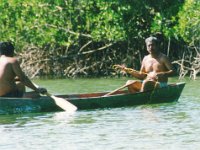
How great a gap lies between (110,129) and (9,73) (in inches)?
87.4

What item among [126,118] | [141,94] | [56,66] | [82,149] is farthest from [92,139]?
[56,66]

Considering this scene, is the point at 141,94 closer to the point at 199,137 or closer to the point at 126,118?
the point at 126,118

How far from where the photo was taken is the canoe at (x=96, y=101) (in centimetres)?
1186

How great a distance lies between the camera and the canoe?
→ 11859 mm

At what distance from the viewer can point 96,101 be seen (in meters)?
12.5

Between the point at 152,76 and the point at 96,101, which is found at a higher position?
the point at 152,76

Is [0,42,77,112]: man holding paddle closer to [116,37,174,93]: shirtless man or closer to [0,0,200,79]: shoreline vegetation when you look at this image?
[116,37,174,93]: shirtless man

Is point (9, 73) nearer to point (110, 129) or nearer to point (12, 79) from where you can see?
point (12, 79)

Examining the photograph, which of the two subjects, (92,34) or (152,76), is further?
(92,34)

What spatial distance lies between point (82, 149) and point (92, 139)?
0.62 metres

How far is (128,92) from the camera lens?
13852 millimetres

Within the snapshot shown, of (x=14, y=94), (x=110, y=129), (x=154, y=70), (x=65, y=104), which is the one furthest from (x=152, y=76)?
(x=110, y=129)

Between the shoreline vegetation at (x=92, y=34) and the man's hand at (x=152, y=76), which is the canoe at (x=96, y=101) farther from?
the shoreline vegetation at (x=92, y=34)

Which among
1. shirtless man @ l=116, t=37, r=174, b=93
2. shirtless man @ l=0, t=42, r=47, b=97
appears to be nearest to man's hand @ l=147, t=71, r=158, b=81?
shirtless man @ l=116, t=37, r=174, b=93
